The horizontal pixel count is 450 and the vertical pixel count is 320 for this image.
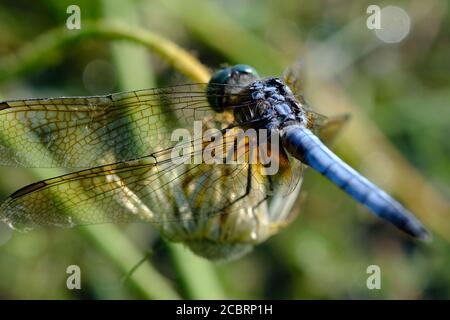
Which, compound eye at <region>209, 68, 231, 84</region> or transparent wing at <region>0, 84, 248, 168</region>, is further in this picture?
compound eye at <region>209, 68, 231, 84</region>

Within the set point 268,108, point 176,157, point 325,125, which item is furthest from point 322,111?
point 176,157

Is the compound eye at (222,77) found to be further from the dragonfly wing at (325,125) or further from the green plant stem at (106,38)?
the dragonfly wing at (325,125)

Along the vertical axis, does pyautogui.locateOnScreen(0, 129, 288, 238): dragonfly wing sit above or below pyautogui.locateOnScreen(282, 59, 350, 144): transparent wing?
below

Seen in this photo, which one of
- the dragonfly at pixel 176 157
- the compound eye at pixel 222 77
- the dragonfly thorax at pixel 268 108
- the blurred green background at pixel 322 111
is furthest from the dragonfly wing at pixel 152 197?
the blurred green background at pixel 322 111

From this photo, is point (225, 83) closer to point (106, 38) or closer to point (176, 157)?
point (176, 157)

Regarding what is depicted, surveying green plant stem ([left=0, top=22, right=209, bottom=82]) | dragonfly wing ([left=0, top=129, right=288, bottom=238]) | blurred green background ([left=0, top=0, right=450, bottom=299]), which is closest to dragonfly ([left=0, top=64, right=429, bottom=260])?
dragonfly wing ([left=0, top=129, right=288, bottom=238])

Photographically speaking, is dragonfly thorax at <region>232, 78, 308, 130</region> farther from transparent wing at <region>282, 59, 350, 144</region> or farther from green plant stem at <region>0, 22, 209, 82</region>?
green plant stem at <region>0, 22, 209, 82</region>
